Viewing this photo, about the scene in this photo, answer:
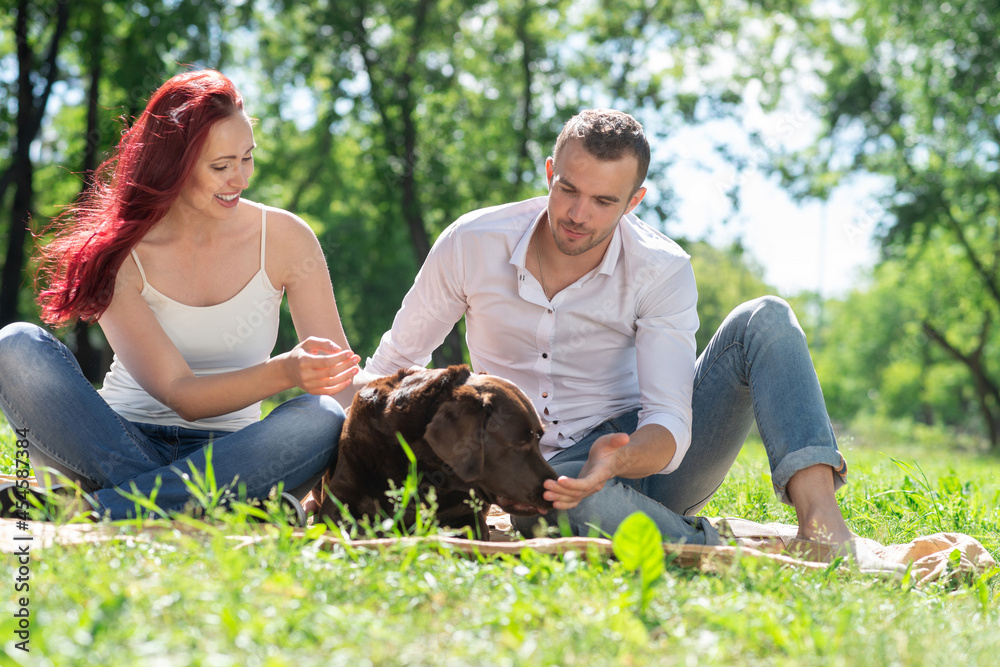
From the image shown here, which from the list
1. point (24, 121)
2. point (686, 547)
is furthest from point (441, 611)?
point (24, 121)

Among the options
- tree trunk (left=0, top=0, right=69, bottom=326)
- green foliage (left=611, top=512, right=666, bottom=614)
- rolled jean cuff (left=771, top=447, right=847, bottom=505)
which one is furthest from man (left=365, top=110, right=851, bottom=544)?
tree trunk (left=0, top=0, right=69, bottom=326)

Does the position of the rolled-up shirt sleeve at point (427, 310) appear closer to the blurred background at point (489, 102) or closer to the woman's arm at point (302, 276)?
the woman's arm at point (302, 276)

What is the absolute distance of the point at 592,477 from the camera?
301cm

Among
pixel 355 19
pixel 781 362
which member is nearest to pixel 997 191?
pixel 355 19

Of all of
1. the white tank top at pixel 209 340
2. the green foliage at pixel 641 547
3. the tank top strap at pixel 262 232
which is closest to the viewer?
the green foliage at pixel 641 547

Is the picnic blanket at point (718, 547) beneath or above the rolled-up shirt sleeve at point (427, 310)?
beneath

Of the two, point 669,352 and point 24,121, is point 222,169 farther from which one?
point 24,121

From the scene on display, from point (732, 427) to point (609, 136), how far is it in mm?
1444

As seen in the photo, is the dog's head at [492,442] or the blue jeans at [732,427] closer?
the dog's head at [492,442]

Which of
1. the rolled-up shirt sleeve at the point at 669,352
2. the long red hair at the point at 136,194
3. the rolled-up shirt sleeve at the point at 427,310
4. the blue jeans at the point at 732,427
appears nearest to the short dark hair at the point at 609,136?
the rolled-up shirt sleeve at the point at 669,352

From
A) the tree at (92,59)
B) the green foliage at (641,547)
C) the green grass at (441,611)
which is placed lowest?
the green grass at (441,611)

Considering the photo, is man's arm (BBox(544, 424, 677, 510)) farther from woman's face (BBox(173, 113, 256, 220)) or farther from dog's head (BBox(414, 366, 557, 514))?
woman's face (BBox(173, 113, 256, 220))

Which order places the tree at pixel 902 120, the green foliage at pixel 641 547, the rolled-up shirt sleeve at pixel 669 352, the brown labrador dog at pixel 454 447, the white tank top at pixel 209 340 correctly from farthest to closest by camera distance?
the tree at pixel 902 120 → the white tank top at pixel 209 340 → the rolled-up shirt sleeve at pixel 669 352 → the brown labrador dog at pixel 454 447 → the green foliage at pixel 641 547

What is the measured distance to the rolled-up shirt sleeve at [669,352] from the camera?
3391mm
